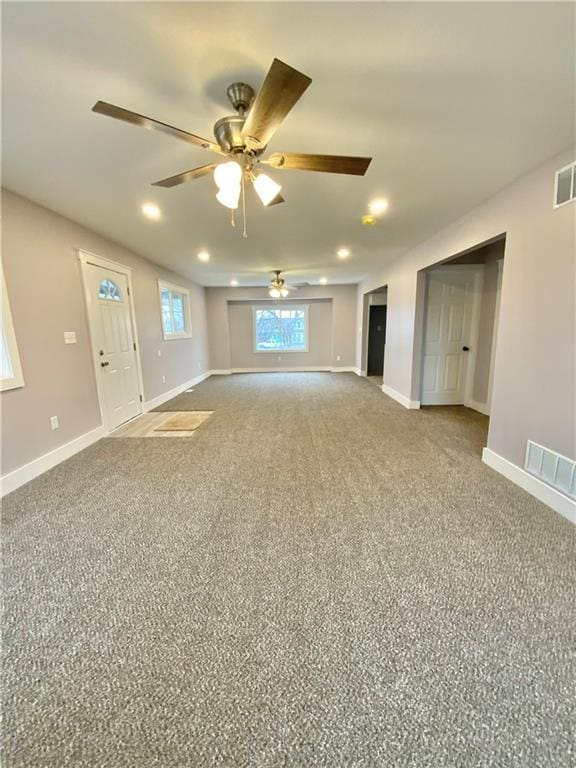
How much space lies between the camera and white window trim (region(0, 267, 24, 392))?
2.48 m

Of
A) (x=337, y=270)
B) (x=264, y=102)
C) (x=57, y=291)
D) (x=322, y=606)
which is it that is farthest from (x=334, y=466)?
(x=337, y=270)

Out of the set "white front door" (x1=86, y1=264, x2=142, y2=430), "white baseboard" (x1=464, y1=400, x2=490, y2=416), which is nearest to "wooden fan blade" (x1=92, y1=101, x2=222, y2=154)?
"white front door" (x1=86, y1=264, x2=142, y2=430)

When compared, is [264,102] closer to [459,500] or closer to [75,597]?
[75,597]

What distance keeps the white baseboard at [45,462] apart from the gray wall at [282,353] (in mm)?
5120

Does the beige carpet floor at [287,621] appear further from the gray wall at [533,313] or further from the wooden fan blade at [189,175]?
the wooden fan blade at [189,175]

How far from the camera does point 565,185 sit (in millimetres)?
2008

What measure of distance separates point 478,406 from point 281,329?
5.35 metres

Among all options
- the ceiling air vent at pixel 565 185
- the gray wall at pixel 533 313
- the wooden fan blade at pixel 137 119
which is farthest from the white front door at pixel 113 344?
the ceiling air vent at pixel 565 185

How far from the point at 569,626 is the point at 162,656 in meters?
1.79

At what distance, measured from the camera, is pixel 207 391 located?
6176 millimetres

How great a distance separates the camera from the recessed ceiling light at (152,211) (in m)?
2.80

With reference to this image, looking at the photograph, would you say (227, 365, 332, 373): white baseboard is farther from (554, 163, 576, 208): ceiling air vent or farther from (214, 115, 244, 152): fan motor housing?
(214, 115, 244, 152): fan motor housing

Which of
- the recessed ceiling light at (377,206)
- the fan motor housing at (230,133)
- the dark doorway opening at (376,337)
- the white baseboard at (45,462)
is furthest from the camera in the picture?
the dark doorway opening at (376,337)

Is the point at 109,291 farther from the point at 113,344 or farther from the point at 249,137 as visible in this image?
the point at 249,137
